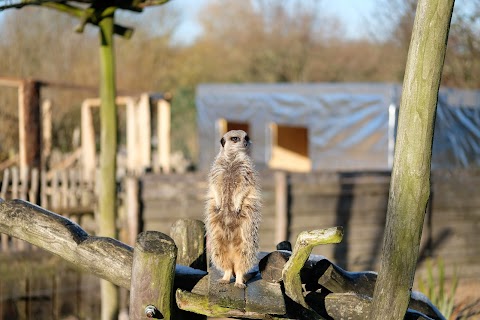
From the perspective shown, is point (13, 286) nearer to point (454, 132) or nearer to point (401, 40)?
point (454, 132)

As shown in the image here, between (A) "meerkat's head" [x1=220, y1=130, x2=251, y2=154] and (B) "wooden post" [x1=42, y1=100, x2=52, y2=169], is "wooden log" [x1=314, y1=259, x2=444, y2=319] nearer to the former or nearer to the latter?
(A) "meerkat's head" [x1=220, y1=130, x2=251, y2=154]

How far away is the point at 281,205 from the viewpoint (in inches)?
376

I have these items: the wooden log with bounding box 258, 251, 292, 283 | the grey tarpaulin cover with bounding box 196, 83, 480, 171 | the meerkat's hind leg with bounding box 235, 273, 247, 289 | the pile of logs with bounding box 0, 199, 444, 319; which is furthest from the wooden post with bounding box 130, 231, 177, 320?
the grey tarpaulin cover with bounding box 196, 83, 480, 171

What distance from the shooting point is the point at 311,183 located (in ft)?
32.0

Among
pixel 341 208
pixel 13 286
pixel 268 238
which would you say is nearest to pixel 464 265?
pixel 341 208

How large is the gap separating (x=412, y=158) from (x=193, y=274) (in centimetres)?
115

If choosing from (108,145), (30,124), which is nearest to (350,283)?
(108,145)

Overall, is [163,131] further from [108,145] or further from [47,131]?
[108,145]

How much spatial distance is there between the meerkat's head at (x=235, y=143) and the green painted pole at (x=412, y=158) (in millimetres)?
671

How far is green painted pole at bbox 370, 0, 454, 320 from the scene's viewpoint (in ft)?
10.4

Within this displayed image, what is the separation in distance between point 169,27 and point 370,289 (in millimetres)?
26541

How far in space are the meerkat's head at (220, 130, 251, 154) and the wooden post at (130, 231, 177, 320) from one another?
1.63 ft

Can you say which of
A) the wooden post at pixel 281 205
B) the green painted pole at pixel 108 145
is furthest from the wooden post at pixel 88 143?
the green painted pole at pixel 108 145

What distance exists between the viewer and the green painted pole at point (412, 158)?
Answer: 10.4 feet
